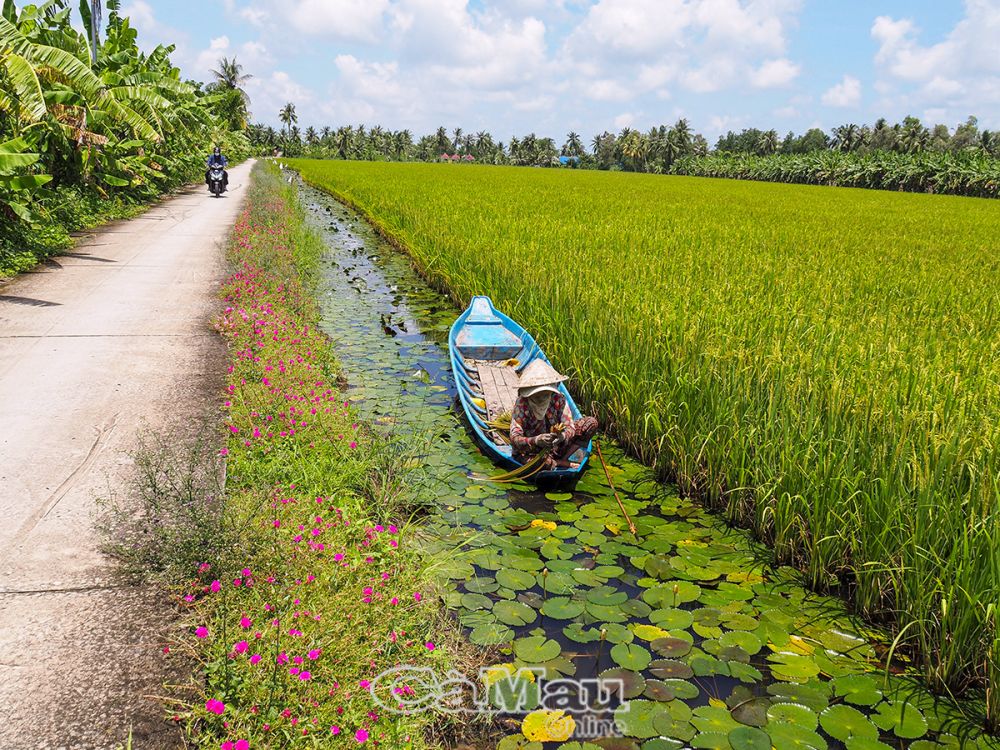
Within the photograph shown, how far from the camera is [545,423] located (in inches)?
184

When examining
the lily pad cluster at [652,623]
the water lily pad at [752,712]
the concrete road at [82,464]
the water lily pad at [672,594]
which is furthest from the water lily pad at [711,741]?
the concrete road at [82,464]

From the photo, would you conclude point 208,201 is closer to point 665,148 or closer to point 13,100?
point 13,100

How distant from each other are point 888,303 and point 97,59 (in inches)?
646

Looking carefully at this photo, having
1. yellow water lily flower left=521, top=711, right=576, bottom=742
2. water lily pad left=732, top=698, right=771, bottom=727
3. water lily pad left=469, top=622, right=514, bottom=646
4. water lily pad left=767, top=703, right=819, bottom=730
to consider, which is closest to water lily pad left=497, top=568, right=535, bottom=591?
water lily pad left=469, top=622, right=514, bottom=646

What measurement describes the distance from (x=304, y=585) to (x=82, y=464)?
2.09 meters

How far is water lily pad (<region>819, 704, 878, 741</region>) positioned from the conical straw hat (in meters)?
2.40

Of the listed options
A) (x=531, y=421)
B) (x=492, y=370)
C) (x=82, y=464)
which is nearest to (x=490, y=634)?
(x=531, y=421)

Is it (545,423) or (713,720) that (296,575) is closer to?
(713,720)

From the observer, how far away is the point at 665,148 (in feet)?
271

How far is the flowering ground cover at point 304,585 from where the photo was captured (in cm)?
233

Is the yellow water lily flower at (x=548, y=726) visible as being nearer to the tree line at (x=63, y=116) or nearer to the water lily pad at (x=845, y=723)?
the water lily pad at (x=845, y=723)

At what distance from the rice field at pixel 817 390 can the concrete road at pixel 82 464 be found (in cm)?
313

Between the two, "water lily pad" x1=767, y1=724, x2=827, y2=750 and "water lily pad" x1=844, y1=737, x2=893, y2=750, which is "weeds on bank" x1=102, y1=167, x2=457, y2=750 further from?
"water lily pad" x1=844, y1=737, x2=893, y2=750

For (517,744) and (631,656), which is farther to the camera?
(631,656)
